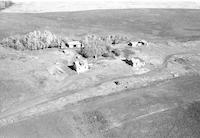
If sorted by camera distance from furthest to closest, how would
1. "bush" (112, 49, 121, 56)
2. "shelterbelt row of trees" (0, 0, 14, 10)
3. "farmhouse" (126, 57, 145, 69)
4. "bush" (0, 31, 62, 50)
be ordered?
"shelterbelt row of trees" (0, 0, 14, 10) → "bush" (0, 31, 62, 50) → "bush" (112, 49, 121, 56) → "farmhouse" (126, 57, 145, 69)

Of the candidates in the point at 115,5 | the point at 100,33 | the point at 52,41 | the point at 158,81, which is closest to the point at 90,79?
the point at 158,81

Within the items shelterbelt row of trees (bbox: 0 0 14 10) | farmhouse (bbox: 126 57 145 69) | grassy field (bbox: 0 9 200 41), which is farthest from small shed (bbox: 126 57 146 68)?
shelterbelt row of trees (bbox: 0 0 14 10)

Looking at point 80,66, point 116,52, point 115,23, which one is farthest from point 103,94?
point 115,23

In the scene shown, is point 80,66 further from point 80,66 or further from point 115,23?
point 115,23

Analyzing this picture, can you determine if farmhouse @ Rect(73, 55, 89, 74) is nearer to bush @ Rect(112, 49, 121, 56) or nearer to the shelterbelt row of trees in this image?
bush @ Rect(112, 49, 121, 56)

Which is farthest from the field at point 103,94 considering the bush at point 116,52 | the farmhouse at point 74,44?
the farmhouse at point 74,44

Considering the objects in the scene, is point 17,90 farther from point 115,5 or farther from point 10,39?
point 115,5
